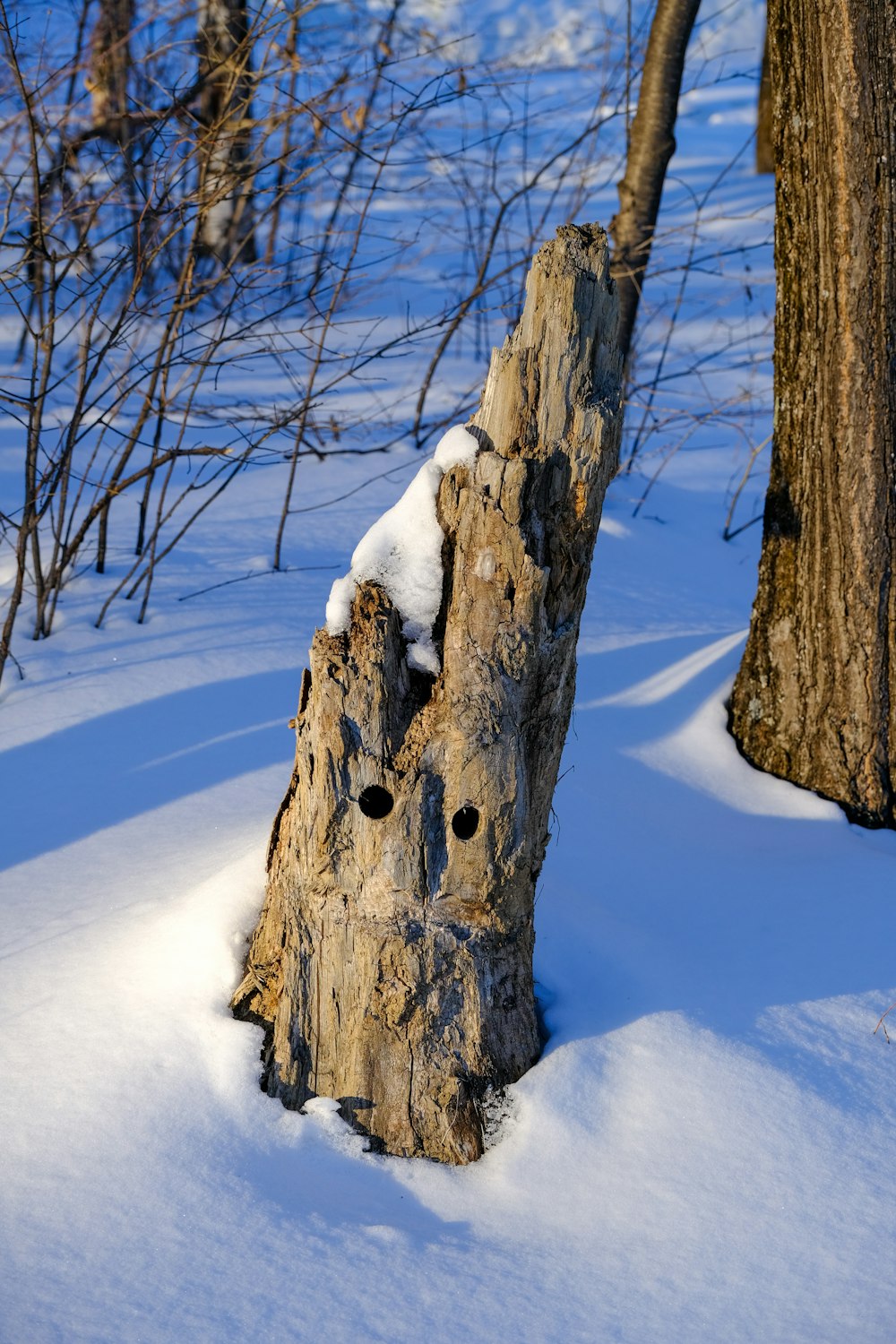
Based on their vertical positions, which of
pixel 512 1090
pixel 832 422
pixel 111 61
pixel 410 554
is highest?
pixel 111 61

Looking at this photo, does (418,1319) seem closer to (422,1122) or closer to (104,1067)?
(422,1122)

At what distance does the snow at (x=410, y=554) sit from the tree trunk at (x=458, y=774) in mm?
23

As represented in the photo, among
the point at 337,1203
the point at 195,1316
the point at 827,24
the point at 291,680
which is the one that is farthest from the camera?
the point at 291,680

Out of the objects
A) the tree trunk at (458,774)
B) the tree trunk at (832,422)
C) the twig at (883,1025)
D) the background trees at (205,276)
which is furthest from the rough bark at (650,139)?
the twig at (883,1025)

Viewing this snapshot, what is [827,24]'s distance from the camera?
3.02m

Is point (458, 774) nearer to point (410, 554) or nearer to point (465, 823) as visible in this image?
point (465, 823)

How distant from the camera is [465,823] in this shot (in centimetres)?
210

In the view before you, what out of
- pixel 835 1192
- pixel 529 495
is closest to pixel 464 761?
pixel 529 495

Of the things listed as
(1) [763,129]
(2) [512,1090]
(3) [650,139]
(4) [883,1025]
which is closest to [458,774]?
(2) [512,1090]

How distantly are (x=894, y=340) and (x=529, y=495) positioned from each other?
1659 millimetres

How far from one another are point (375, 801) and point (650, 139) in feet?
14.8

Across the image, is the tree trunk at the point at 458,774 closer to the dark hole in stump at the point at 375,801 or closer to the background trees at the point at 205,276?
the dark hole in stump at the point at 375,801

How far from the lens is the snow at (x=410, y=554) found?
2.06 metres

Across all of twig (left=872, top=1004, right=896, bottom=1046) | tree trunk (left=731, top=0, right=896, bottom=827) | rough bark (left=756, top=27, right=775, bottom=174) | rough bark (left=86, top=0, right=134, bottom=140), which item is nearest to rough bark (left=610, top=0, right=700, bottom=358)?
tree trunk (left=731, top=0, right=896, bottom=827)
